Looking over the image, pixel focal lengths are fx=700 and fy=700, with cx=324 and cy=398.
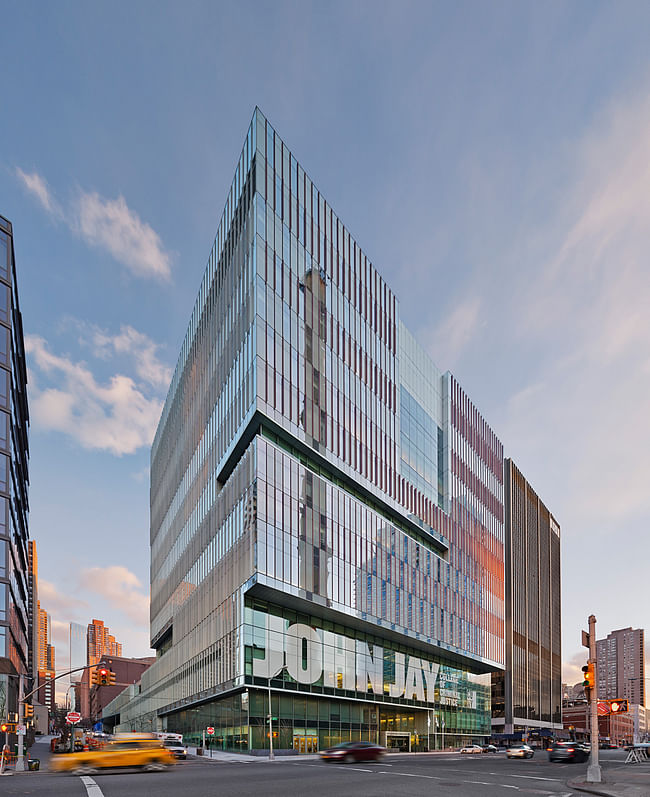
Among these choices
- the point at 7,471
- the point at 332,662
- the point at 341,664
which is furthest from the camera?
the point at 7,471

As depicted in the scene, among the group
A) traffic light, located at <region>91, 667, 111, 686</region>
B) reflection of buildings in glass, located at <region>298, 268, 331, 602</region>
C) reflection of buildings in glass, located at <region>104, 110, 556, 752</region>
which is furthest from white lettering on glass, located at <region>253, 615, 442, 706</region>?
traffic light, located at <region>91, 667, 111, 686</region>

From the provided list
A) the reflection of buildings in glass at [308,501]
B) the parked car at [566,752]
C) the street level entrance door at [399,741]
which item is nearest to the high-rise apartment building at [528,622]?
the reflection of buildings in glass at [308,501]

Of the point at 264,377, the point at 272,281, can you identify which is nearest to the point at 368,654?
the point at 264,377

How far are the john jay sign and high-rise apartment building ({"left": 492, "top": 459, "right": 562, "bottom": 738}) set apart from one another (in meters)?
48.9

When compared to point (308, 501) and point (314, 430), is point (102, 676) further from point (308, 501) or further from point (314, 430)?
point (314, 430)

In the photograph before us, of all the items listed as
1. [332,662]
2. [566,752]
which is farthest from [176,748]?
[566,752]

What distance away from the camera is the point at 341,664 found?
68.9m

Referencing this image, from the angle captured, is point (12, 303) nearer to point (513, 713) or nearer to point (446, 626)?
point (446, 626)

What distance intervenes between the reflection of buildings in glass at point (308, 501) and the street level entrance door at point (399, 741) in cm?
35

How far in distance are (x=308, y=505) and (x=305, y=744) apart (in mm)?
21352

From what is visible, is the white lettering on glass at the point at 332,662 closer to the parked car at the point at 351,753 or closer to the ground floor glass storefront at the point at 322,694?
the ground floor glass storefront at the point at 322,694

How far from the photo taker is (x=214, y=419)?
249 feet

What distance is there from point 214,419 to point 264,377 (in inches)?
712

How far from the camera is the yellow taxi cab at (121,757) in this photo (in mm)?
28562
